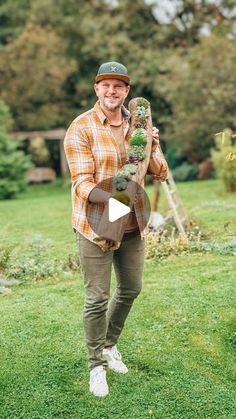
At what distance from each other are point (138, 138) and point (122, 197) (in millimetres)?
368

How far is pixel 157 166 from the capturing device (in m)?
3.80

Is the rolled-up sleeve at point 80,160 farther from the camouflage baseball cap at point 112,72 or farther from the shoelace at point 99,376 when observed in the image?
the shoelace at point 99,376

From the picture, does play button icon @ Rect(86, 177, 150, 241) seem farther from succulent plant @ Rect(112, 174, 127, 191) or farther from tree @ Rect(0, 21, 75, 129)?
tree @ Rect(0, 21, 75, 129)

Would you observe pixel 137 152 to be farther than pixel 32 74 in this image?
No

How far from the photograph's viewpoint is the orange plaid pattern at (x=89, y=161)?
352cm

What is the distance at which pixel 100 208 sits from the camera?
357cm

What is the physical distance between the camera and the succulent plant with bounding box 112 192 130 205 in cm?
346

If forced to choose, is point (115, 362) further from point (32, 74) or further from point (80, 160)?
point (32, 74)

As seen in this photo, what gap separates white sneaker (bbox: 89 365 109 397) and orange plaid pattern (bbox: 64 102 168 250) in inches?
33.5

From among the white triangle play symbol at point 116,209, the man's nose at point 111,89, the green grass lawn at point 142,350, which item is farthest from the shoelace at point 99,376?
the man's nose at point 111,89

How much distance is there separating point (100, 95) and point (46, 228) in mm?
7106

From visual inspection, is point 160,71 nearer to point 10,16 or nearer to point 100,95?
point 10,16

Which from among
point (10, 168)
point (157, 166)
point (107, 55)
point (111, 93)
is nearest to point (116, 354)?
point (157, 166)

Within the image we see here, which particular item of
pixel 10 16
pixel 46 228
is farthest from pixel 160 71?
pixel 46 228
